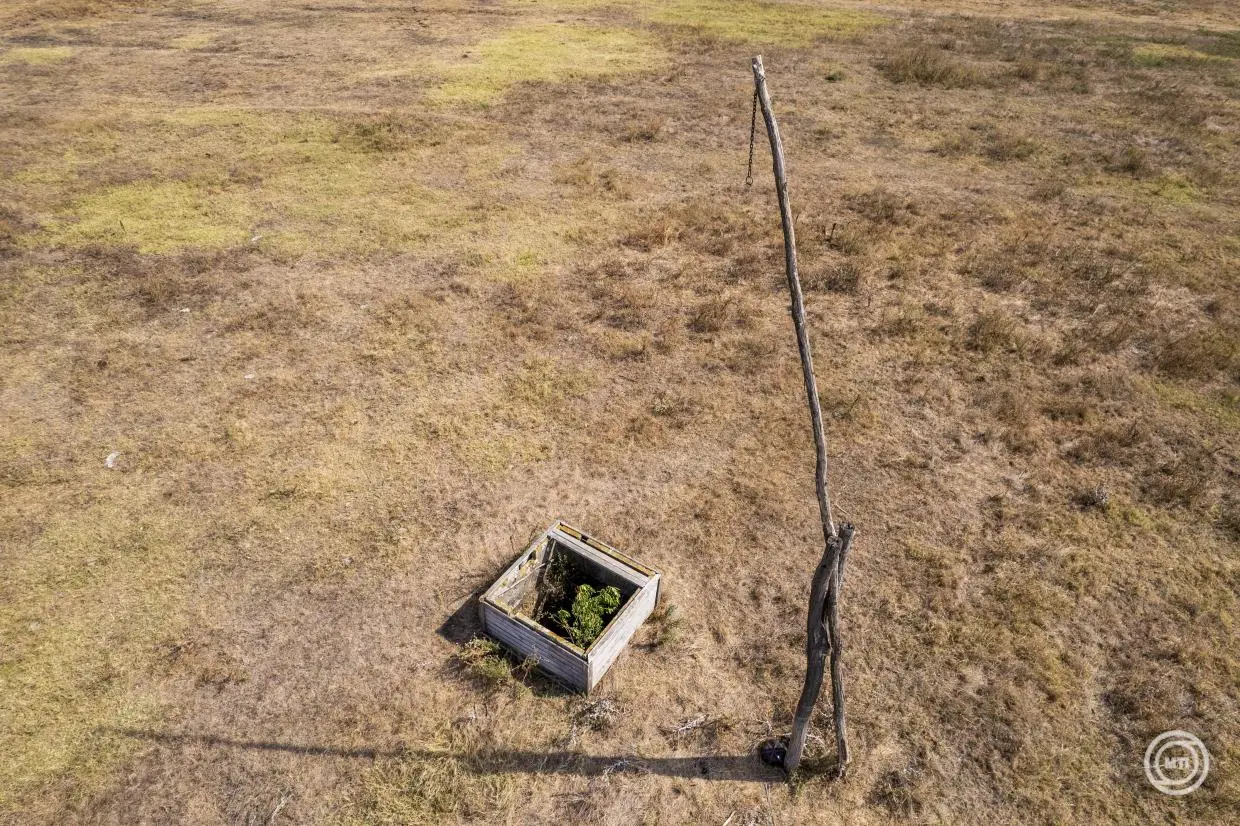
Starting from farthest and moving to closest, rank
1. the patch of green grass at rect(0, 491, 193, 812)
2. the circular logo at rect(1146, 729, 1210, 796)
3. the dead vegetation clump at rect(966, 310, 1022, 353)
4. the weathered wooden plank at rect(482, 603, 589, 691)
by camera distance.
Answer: the dead vegetation clump at rect(966, 310, 1022, 353) < the weathered wooden plank at rect(482, 603, 589, 691) < the patch of green grass at rect(0, 491, 193, 812) < the circular logo at rect(1146, 729, 1210, 796)

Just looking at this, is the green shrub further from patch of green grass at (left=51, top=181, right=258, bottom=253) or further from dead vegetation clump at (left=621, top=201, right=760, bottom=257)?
patch of green grass at (left=51, top=181, right=258, bottom=253)

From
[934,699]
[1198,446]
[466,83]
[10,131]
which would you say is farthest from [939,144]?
[10,131]

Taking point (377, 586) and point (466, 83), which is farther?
point (466, 83)

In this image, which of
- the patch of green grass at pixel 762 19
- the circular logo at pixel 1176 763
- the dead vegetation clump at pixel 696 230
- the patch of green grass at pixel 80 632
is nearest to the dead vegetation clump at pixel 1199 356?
the circular logo at pixel 1176 763

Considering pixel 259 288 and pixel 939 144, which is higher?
pixel 939 144

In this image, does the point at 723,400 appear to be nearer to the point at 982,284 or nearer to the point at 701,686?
the point at 701,686

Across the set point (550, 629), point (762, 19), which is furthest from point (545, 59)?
point (550, 629)

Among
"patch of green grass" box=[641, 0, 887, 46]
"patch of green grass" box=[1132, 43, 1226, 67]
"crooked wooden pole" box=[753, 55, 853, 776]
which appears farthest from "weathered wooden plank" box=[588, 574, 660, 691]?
"patch of green grass" box=[1132, 43, 1226, 67]
